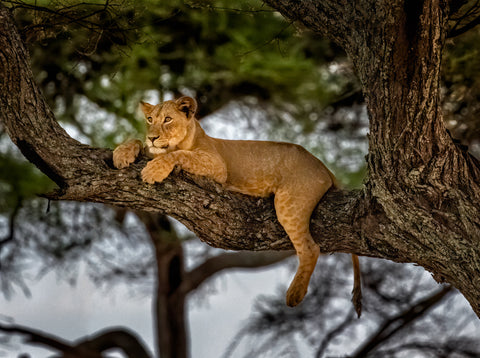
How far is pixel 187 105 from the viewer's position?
310 centimetres

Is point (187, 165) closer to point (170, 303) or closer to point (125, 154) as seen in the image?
point (125, 154)

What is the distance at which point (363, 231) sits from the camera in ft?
9.43

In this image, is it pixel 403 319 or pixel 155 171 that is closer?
pixel 155 171

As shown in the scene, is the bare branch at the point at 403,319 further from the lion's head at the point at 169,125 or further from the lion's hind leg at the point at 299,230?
the lion's head at the point at 169,125

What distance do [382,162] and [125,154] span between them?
108 cm

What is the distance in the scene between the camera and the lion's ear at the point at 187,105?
3.07m

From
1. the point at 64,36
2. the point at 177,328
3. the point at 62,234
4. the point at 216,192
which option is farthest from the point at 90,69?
the point at 216,192

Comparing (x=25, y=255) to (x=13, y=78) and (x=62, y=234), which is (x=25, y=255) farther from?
(x=13, y=78)

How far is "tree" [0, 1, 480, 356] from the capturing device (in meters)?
2.51

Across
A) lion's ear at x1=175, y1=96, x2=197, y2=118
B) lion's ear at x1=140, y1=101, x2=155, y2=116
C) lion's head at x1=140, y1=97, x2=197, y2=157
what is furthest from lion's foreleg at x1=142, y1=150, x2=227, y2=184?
lion's ear at x1=140, y1=101, x2=155, y2=116

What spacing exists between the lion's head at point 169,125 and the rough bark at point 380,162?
171mm

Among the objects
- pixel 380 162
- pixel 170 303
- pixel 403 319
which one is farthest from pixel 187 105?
pixel 170 303

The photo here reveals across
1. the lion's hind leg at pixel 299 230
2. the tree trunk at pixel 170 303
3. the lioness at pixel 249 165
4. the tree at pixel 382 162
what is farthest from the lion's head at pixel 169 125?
the tree trunk at pixel 170 303

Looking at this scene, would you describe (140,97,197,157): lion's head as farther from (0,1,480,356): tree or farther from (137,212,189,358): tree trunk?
(137,212,189,358): tree trunk
